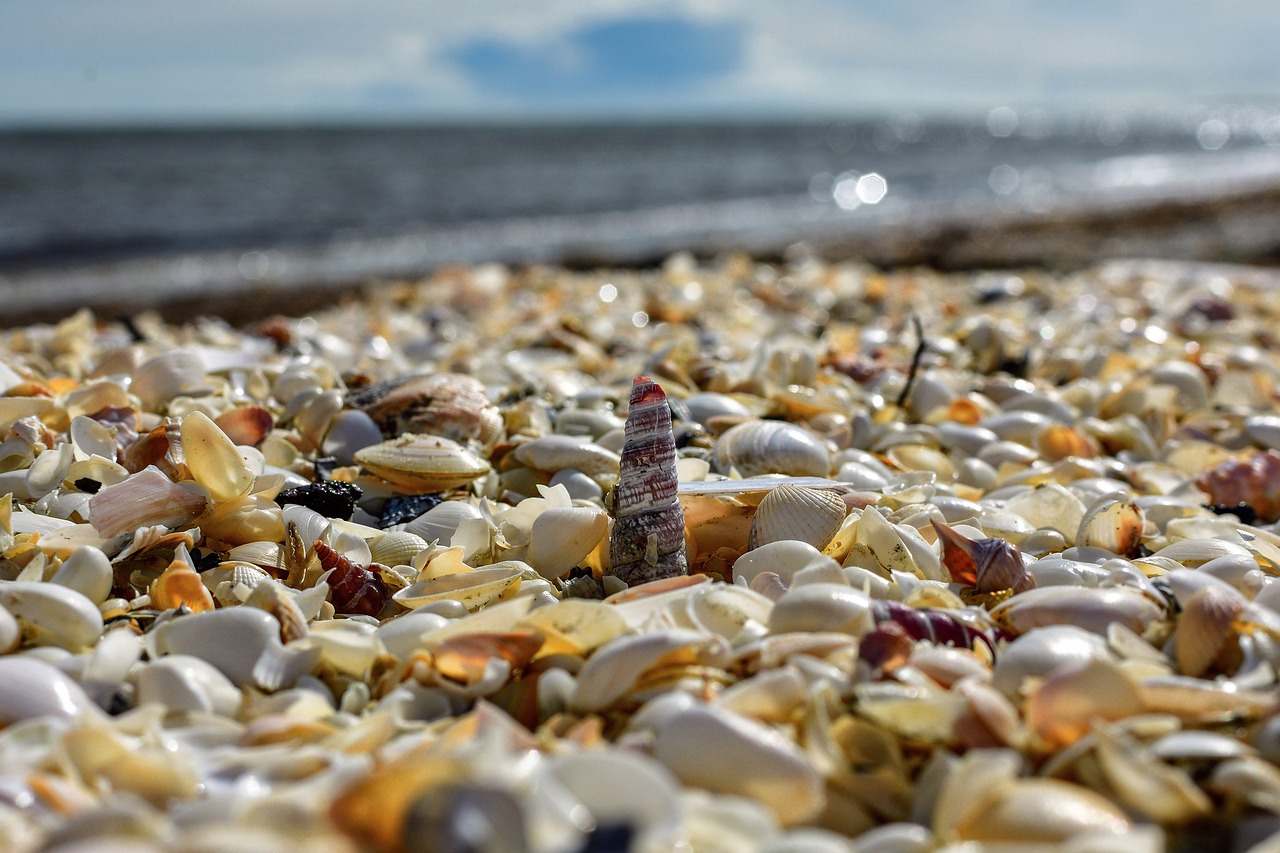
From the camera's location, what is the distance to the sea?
9.11m

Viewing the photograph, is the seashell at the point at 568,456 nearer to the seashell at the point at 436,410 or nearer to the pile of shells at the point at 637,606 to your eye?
the pile of shells at the point at 637,606

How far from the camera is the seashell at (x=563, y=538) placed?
165cm

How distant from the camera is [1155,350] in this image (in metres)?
3.22

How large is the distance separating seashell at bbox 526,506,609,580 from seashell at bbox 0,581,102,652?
0.65 meters

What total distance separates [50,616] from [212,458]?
1.38 ft

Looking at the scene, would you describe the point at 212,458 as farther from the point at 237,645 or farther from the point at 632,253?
the point at 632,253

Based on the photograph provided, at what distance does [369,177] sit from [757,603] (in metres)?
20.1

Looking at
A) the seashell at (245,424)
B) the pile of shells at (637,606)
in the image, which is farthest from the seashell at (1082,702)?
the seashell at (245,424)

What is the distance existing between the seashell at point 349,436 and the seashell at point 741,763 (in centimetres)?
129

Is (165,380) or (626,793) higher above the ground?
(165,380)

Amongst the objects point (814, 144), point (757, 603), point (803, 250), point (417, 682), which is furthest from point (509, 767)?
point (814, 144)

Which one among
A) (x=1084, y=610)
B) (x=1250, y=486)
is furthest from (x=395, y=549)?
(x=1250, y=486)

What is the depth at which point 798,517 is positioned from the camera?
164 cm

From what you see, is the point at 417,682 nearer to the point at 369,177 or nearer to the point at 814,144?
the point at 369,177
